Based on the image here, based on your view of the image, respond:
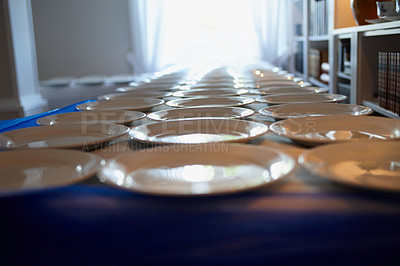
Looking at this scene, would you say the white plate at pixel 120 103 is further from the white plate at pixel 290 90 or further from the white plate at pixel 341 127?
the white plate at pixel 341 127

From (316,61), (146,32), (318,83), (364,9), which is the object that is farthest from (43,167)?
(146,32)

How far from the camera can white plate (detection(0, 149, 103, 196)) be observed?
490 mm

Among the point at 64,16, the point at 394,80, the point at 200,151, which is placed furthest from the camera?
the point at 64,16

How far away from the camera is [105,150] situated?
64cm

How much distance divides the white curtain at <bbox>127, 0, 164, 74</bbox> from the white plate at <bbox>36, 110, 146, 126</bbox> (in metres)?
4.32

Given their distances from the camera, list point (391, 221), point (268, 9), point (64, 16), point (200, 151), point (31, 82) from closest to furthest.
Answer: point (391, 221) → point (200, 151) → point (31, 82) → point (268, 9) → point (64, 16)

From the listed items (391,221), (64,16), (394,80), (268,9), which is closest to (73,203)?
(391,221)

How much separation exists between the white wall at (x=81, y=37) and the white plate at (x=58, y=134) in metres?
4.79

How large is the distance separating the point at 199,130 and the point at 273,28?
15.2ft

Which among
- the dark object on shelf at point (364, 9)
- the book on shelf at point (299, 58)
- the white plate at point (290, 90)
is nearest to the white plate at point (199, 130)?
the white plate at point (290, 90)

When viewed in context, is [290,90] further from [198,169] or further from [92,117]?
[198,169]

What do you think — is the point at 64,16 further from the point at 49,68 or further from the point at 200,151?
the point at 200,151

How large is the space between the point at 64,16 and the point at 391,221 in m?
5.62

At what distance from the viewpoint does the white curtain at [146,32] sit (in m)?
5.09
